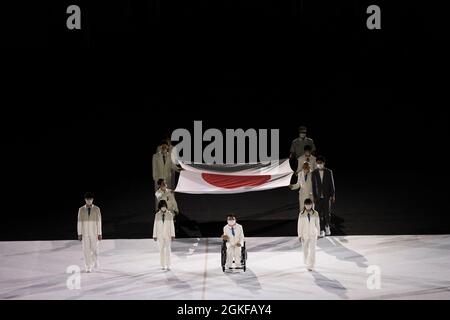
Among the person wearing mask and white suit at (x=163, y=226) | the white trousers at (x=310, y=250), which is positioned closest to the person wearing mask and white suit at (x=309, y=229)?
the white trousers at (x=310, y=250)

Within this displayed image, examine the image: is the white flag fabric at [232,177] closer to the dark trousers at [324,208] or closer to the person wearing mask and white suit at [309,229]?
the dark trousers at [324,208]

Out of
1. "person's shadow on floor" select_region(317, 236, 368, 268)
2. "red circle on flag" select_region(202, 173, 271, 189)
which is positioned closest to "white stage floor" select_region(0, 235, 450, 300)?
"person's shadow on floor" select_region(317, 236, 368, 268)

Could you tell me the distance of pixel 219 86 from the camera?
76.7 ft

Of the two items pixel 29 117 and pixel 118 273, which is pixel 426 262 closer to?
pixel 118 273

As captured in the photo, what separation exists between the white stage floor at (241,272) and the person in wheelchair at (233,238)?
349 mm

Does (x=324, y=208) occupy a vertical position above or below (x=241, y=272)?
above

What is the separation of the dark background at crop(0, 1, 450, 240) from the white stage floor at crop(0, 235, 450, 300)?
496 centimetres

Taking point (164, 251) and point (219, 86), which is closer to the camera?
point (164, 251)

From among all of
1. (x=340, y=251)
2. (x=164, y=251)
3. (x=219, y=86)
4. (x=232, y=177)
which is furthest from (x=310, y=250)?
(x=219, y=86)

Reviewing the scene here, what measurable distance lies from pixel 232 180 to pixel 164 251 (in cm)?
425

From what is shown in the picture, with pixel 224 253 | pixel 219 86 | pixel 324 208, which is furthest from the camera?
pixel 219 86

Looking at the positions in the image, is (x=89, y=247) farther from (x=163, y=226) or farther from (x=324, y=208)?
(x=324, y=208)

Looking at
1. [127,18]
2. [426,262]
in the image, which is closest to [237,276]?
[426,262]

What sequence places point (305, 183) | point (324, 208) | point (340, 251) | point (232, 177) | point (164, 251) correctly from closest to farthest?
1. point (164, 251)
2. point (340, 251)
3. point (324, 208)
4. point (305, 183)
5. point (232, 177)
